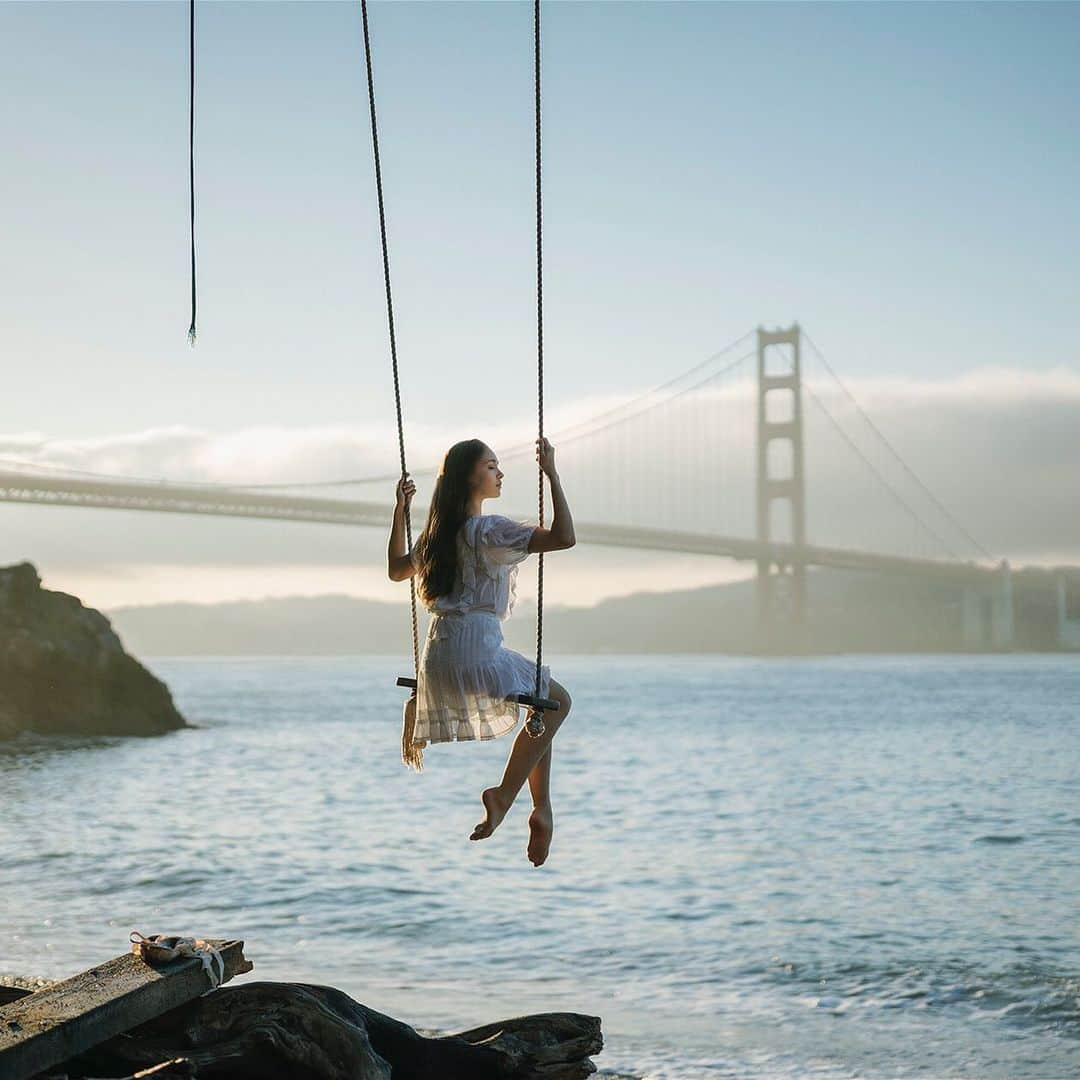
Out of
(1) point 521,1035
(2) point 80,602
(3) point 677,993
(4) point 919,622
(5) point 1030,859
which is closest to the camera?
(1) point 521,1035

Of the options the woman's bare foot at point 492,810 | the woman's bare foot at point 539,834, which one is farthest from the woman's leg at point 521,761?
the woman's bare foot at point 539,834

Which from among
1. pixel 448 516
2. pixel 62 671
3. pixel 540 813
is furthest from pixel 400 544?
pixel 62 671

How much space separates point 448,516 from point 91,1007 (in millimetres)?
1565

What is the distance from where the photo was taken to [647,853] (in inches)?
797

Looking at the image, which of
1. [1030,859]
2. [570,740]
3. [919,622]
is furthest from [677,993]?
[919,622]

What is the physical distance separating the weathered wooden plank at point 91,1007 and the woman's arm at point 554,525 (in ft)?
5.07

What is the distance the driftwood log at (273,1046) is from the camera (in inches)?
176

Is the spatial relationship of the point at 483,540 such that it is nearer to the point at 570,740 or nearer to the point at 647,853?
the point at 647,853

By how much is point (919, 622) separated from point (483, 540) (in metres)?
101

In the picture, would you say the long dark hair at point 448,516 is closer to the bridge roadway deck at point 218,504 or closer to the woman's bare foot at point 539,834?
the woman's bare foot at point 539,834

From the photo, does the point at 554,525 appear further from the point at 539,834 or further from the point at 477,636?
the point at 539,834

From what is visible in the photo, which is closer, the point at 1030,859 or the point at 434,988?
the point at 434,988

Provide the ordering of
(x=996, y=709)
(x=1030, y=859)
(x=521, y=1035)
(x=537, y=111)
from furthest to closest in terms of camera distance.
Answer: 1. (x=996, y=709)
2. (x=1030, y=859)
3. (x=521, y=1035)
4. (x=537, y=111)

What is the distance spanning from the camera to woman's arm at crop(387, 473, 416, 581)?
175 inches
